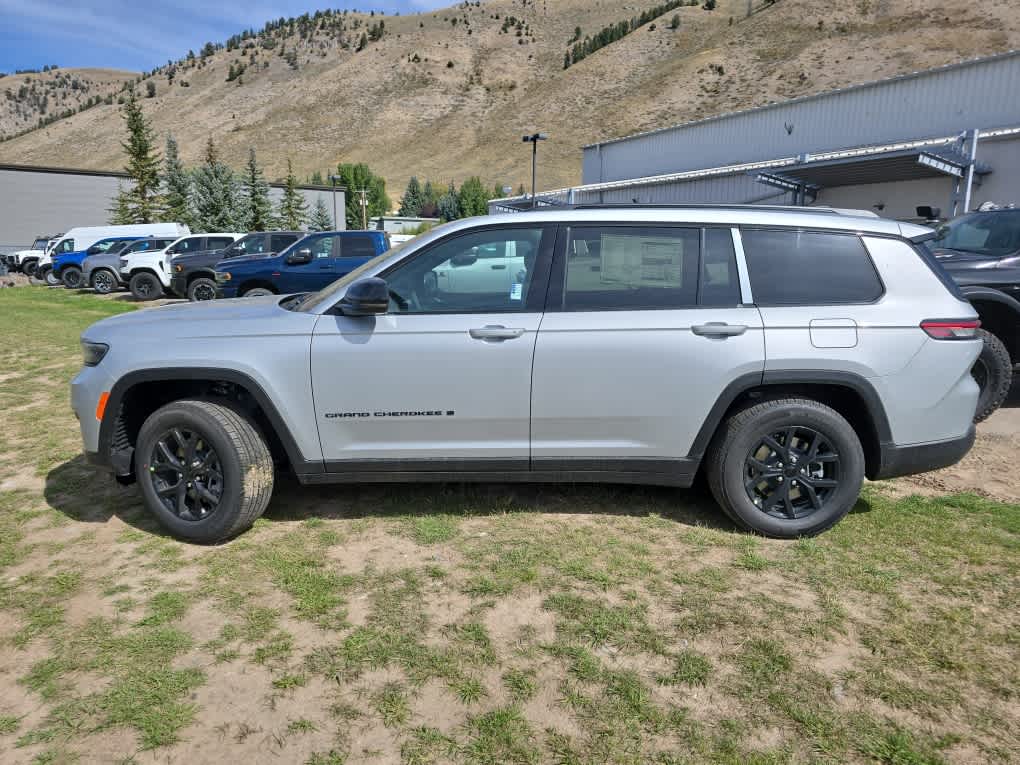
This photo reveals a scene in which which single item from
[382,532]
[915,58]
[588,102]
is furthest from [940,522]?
[588,102]

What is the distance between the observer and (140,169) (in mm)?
38719

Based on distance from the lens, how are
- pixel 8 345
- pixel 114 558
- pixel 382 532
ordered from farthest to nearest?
pixel 8 345 → pixel 382 532 → pixel 114 558

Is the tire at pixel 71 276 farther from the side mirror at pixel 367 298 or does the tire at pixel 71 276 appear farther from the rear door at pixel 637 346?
the rear door at pixel 637 346

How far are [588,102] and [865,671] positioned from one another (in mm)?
107727

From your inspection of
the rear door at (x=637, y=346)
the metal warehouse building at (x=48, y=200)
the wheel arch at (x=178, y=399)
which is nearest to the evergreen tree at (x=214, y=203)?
the metal warehouse building at (x=48, y=200)

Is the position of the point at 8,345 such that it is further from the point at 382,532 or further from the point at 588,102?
the point at 588,102

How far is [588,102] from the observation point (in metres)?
100

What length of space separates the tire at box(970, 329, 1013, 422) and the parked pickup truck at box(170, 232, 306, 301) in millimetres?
13244

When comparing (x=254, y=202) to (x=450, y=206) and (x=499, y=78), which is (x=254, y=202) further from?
(x=499, y=78)

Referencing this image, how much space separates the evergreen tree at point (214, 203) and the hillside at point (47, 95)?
13722 centimetres

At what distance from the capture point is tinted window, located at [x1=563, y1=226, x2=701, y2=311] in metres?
3.53

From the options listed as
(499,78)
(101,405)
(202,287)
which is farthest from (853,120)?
(499,78)

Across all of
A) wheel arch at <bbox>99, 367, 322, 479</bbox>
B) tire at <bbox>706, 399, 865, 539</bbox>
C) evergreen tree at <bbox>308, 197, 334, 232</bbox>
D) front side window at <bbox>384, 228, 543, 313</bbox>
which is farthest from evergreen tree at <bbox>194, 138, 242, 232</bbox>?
tire at <bbox>706, 399, 865, 539</bbox>

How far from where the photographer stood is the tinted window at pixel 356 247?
12.4 m
